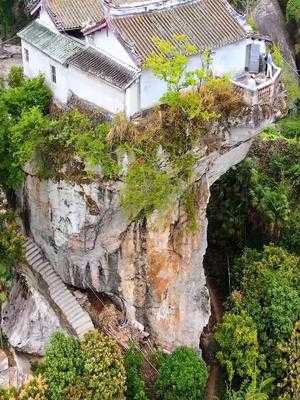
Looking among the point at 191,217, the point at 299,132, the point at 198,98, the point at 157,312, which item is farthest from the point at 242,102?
the point at 299,132

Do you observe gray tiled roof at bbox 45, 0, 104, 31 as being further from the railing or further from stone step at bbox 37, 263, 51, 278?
stone step at bbox 37, 263, 51, 278

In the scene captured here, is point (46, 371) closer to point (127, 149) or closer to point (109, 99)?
point (127, 149)

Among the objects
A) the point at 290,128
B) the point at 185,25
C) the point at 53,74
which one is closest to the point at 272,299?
the point at 185,25

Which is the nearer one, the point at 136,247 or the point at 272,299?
the point at 136,247

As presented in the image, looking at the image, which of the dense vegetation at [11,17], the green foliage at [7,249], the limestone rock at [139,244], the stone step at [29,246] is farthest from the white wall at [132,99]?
the dense vegetation at [11,17]

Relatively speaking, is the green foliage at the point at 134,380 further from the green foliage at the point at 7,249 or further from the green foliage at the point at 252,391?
the green foliage at the point at 7,249

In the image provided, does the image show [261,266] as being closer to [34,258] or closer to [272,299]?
[272,299]

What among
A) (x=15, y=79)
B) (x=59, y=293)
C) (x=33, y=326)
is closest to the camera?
(x=33, y=326)
